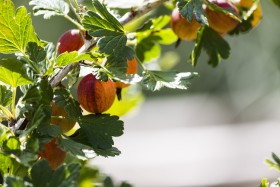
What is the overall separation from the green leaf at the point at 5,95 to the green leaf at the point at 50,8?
12 cm

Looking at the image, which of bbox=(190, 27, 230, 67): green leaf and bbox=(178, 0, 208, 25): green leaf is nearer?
bbox=(178, 0, 208, 25): green leaf

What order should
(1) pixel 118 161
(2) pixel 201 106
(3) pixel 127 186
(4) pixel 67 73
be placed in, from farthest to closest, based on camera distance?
(2) pixel 201 106, (1) pixel 118 161, (3) pixel 127 186, (4) pixel 67 73

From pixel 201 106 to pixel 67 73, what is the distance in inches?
213

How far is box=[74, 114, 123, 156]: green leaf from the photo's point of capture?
30.7 inches

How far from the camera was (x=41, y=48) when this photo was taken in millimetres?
751

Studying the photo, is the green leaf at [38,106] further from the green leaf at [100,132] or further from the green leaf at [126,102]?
the green leaf at [126,102]

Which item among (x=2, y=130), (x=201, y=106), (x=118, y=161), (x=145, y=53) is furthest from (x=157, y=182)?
(x=2, y=130)

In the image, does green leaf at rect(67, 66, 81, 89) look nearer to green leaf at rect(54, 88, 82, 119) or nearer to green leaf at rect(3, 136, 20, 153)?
green leaf at rect(54, 88, 82, 119)

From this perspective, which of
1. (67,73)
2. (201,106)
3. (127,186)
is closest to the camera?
(67,73)

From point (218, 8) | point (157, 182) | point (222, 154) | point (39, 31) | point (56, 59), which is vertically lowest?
point (56, 59)

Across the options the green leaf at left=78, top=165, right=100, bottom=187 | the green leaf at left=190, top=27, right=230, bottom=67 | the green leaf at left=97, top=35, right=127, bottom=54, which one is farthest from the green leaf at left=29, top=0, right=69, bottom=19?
the green leaf at left=78, top=165, right=100, bottom=187

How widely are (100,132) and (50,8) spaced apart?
0.63ft

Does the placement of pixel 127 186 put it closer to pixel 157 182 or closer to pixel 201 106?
pixel 157 182

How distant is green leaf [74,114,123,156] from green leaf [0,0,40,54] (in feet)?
0.40
